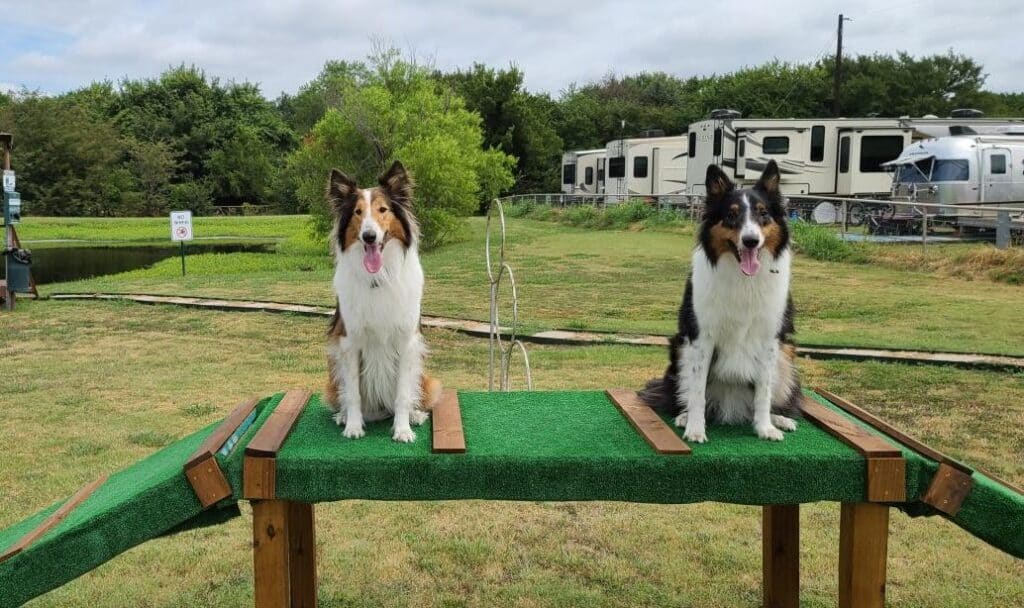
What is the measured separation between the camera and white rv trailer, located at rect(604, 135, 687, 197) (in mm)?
34469

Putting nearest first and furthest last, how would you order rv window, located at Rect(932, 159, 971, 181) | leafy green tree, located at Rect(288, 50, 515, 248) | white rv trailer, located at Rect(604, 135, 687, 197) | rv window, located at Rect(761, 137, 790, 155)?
rv window, located at Rect(932, 159, 971, 181), leafy green tree, located at Rect(288, 50, 515, 248), rv window, located at Rect(761, 137, 790, 155), white rv trailer, located at Rect(604, 135, 687, 197)

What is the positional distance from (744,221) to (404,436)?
5.85ft

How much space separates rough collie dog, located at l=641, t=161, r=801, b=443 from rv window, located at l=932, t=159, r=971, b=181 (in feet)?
75.3

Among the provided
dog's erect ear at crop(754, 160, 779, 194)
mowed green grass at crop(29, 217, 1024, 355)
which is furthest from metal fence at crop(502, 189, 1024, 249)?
dog's erect ear at crop(754, 160, 779, 194)

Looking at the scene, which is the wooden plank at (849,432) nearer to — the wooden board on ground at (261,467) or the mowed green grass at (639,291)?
the wooden board on ground at (261,467)

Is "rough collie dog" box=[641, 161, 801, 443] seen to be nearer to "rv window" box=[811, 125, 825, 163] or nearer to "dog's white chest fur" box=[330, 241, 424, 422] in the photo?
"dog's white chest fur" box=[330, 241, 424, 422]

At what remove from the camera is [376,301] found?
3654 mm

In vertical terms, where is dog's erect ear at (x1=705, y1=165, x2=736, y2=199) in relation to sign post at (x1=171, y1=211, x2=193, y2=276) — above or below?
above

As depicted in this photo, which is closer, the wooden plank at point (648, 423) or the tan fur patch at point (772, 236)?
the wooden plank at point (648, 423)

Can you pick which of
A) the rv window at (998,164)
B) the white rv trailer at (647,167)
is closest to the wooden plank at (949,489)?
the rv window at (998,164)

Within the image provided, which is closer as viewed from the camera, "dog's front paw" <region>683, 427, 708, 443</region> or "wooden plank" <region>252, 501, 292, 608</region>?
"wooden plank" <region>252, 501, 292, 608</region>

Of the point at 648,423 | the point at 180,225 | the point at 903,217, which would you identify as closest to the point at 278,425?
the point at 648,423

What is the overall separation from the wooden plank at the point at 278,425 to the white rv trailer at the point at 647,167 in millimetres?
30930

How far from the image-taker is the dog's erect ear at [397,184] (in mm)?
3760
